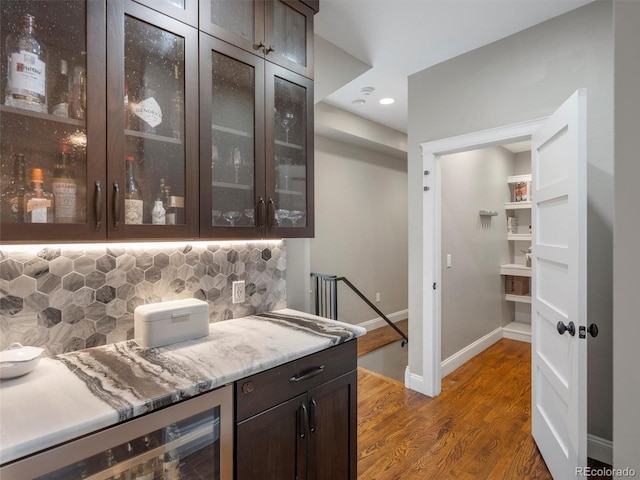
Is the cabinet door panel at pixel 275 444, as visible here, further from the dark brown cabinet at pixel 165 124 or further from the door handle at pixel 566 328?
the door handle at pixel 566 328

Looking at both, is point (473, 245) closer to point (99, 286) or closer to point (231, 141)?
point (231, 141)

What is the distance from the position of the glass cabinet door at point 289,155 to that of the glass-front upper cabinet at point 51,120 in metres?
0.72

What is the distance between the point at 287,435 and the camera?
1.28m

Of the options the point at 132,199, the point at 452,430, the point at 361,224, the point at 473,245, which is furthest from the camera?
the point at 361,224

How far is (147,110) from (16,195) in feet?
1.71

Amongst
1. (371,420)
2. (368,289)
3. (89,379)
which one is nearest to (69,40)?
(89,379)

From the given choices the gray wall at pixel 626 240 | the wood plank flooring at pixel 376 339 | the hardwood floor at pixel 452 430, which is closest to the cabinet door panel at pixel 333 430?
the hardwood floor at pixel 452 430

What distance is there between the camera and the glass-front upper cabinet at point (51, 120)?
1009 mm

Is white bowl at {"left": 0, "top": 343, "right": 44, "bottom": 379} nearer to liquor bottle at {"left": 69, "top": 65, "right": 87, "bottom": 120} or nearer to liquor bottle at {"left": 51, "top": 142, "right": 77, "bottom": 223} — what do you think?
liquor bottle at {"left": 51, "top": 142, "right": 77, "bottom": 223}

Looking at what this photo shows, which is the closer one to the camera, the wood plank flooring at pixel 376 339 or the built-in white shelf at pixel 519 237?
the wood plank flooring at pixel 376 339

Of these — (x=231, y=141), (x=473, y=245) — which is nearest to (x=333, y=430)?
(x=231, y=141)

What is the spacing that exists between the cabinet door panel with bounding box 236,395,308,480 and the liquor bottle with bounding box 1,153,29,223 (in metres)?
0.97

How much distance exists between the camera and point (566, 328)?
1.67 meters

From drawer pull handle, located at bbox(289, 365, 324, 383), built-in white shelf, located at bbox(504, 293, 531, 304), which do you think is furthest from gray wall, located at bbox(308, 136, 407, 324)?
drawer pull handle, located at bbox(289, 365, 324, 383)
